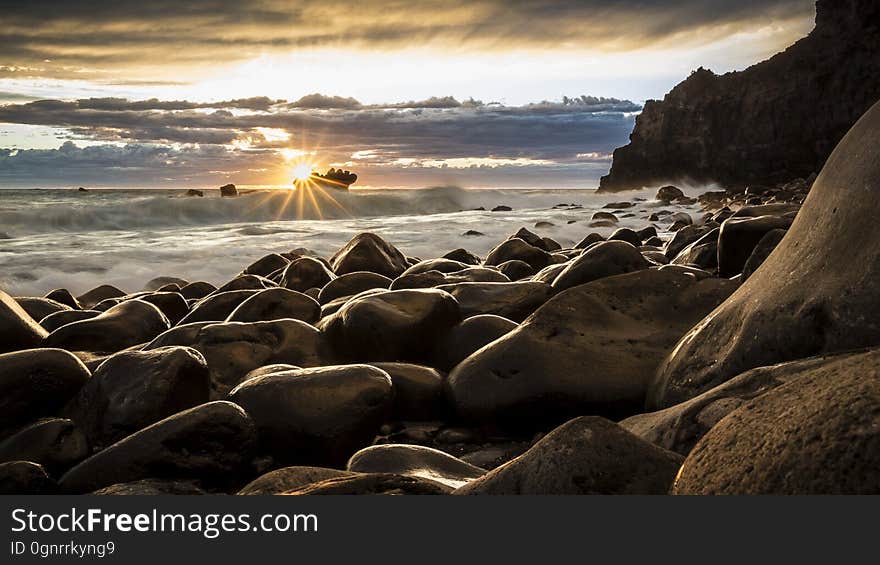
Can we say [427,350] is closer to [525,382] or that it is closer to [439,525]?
[525,382]

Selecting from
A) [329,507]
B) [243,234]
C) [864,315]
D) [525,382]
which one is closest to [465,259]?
[525,382]

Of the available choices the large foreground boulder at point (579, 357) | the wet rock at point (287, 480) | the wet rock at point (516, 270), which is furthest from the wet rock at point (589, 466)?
the wet rock at point (516, 270)

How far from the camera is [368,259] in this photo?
7.26 metres

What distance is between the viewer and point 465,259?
8.39 meters

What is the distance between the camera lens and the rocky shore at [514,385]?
5.19 feet

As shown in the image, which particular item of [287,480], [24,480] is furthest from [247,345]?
[287,480]

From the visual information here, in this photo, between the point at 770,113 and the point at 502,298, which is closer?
the point at 502,298

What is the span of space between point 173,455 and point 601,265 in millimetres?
2819

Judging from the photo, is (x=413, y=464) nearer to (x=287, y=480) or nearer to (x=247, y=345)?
(x=287, y=480)

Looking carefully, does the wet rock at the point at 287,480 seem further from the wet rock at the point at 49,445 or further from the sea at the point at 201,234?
the sea at the point at 201,234

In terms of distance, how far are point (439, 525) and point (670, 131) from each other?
4527cm

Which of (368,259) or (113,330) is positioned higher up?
(368,259)

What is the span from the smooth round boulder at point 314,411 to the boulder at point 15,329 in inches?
77.3

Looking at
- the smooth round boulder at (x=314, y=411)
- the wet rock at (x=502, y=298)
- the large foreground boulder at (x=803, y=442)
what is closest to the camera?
the large foreground boulder at (x=803, y=442)
